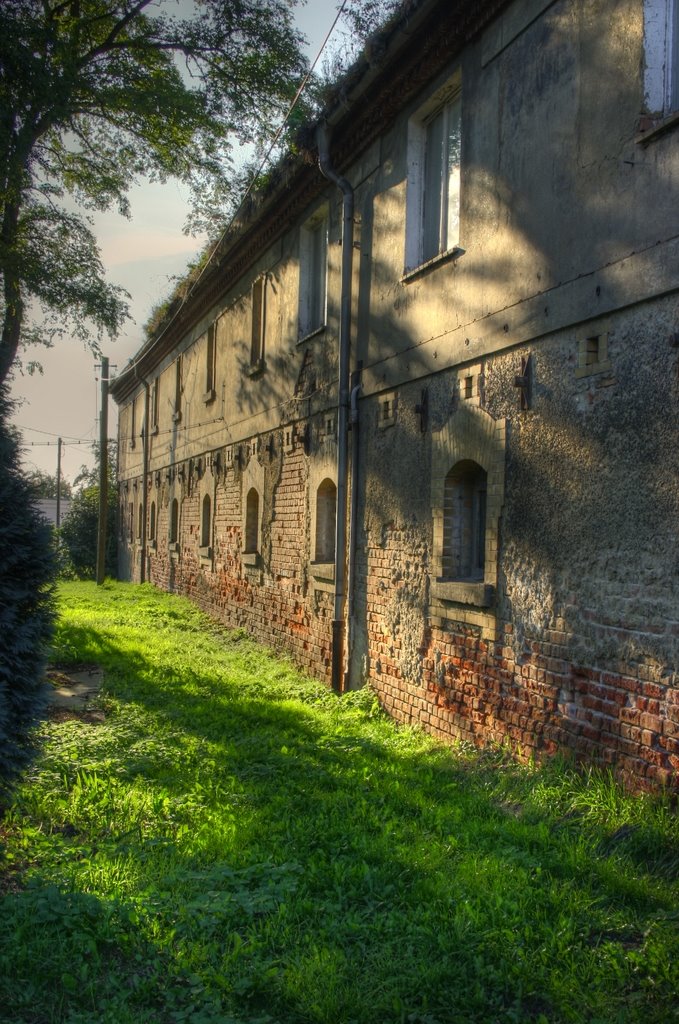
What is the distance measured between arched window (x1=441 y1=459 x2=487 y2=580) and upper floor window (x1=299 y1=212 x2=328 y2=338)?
4.33 m

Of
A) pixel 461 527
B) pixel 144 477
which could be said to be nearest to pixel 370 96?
pixel 461 527

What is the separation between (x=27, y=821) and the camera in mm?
4672

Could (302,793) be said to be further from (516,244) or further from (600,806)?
(516,244)

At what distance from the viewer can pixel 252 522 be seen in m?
12.7

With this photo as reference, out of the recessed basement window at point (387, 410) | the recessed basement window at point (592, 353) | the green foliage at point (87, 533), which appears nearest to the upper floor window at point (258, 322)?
the recessed basement window at point (387, 410)

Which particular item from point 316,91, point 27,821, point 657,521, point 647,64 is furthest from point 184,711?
point 316,91

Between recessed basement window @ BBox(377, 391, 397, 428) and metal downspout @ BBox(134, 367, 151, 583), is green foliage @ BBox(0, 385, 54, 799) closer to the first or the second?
recessed basement window @ BBox(377, 391, 397, 428)

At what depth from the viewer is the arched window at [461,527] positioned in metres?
6.57

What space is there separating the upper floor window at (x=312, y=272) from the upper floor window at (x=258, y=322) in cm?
169

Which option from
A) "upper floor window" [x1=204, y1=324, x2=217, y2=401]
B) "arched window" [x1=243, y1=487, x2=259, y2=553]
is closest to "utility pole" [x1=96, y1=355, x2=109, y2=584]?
"upper floor window" [x1=204, y1=324, x2=217, y2=401]

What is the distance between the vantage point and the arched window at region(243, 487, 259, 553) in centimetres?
1262

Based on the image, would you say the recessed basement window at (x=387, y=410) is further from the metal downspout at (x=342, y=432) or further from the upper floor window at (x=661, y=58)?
the upper floor window at (x=661, y=58)

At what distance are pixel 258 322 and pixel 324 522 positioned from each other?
4.49 m

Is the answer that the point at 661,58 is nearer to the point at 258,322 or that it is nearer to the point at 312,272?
the point at 312,272
